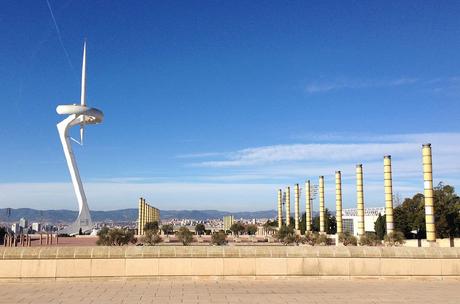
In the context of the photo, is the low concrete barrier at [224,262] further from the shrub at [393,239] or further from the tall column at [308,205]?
the tall column at [308,205]

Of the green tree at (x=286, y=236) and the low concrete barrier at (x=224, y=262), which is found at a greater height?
the low concrete barrier at (x=224, y=262)

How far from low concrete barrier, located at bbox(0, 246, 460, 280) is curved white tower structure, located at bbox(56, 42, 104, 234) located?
5708 centimetres

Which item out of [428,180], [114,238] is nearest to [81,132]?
[114,238]

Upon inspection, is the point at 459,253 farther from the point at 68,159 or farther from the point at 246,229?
the point at 246,229

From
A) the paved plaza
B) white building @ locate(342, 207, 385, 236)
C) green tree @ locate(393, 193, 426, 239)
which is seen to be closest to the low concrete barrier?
the paved plaza

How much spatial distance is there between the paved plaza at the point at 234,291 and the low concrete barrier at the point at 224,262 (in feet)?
0.95

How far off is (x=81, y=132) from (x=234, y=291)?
64.3 meters

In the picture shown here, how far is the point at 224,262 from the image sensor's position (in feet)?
51.0

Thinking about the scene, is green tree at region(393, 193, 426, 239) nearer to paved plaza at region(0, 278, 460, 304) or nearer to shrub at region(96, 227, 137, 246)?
shrub at region(96, 227, 137, 246)

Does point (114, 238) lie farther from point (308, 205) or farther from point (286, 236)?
point (308, 205)

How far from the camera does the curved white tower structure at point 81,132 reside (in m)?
69.8

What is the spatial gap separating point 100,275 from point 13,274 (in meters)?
2.77

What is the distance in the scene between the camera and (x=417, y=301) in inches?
479

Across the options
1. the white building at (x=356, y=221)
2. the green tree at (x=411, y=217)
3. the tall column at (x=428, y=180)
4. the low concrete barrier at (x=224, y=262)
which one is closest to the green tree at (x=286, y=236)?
the green tree at (x=411, y=217)
